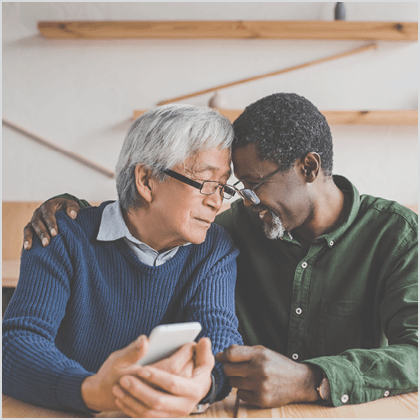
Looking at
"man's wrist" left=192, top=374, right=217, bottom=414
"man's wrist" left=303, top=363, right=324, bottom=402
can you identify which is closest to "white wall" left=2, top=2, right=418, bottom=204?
"man's wrist" left=303, top=363, right=324, bottom=402

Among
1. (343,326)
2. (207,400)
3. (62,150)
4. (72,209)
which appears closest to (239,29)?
(62,150)

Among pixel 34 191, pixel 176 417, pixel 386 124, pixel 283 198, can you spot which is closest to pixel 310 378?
pixel 176 417

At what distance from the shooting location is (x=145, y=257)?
1.23m

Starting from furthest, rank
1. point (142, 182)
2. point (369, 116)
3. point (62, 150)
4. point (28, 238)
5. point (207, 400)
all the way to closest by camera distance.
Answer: point (62, 150) → point (369, 116) → point (142, 182) → point (28, 238) → point (207, 400)

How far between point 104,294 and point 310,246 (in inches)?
24.8

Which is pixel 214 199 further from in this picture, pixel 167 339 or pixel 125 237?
pixel 167 339

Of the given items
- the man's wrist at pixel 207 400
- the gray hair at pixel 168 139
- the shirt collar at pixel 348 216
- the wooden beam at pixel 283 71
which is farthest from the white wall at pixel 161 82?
the man's wrist at pixel 207 400

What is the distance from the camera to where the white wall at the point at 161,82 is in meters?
2.96

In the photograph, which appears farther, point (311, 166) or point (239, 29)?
point (239, 29)

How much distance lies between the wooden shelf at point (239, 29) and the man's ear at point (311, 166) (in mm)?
1856

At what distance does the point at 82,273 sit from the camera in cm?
114

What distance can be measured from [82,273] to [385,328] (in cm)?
83

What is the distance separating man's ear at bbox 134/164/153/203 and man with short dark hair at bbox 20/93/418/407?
0.88 feet

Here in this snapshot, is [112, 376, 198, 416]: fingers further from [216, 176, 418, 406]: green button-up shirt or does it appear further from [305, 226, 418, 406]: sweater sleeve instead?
[216, 176, 418, 406]: green button-up shirt
